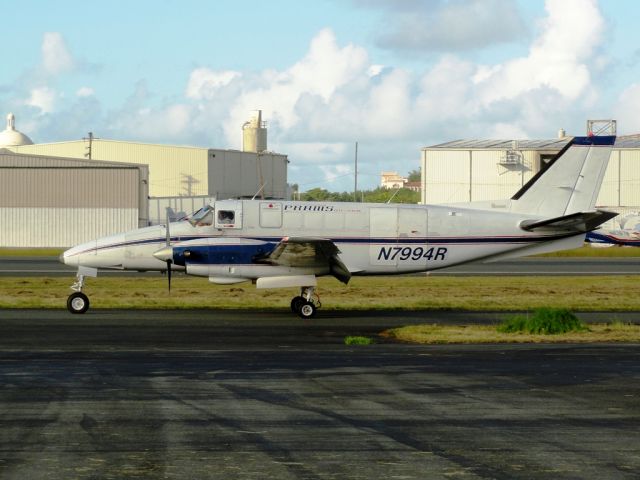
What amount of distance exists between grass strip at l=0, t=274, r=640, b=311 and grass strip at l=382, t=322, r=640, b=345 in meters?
6.70

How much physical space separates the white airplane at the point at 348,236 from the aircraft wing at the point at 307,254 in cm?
3

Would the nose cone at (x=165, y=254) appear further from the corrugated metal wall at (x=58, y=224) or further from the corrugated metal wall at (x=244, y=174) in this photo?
the corrugated metal wall at (x=244, y=174)

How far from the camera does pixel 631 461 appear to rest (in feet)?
33.4

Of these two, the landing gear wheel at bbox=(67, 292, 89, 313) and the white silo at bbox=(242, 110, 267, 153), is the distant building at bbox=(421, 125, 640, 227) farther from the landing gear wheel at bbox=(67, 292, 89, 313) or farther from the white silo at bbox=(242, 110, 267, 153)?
the landing gear wheel at bbox=(67, 292, 89, 313)

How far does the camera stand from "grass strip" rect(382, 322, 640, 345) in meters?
22.3

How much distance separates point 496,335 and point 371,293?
13.1 metres

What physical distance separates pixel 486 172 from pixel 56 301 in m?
66.5

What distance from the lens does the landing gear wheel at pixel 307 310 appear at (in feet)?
92.2

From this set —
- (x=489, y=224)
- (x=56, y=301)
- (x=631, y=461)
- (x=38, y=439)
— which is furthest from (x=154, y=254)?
(x=631, y=461)

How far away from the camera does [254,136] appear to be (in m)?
103

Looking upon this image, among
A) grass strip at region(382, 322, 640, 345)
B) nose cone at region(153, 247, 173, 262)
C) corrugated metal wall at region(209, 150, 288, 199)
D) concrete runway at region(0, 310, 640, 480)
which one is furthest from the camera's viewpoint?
corrugated metal wall at region(209, 150, 288, 199)

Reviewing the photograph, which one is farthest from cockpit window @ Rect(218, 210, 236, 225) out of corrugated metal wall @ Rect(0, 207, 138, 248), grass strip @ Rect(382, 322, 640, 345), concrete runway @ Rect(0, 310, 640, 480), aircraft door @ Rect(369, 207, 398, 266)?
corrugated metal wall @ Rect(0, 207, 138, 248)

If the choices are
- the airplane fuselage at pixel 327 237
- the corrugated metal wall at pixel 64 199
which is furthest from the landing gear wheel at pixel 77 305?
the corrugated metal wall at pixel 64 199

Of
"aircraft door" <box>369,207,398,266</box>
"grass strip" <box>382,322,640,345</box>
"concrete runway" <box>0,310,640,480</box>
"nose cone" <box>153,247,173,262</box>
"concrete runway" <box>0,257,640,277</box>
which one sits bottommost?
"concrete runway" <box>0,310,640,480</box>
